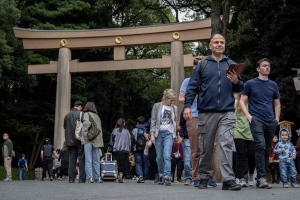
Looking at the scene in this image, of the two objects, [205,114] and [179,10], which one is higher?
[179,10]

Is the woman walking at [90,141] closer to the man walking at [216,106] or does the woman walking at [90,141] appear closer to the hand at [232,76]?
the man walking at [216,106]

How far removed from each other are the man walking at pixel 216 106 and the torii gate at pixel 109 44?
45.1ft

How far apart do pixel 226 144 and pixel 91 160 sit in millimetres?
5620

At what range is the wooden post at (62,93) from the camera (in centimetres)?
2267

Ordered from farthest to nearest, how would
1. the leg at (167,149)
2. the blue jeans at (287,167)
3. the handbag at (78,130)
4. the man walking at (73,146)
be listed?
the man walking at (73,146), the handbag at (78,130), the blue jeans at (287,167), the leg at (167,149)

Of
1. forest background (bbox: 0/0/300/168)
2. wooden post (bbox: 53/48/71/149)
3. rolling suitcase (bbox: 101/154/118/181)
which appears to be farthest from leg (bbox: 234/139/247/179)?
wooden post (bbox: 53/48/71/149)

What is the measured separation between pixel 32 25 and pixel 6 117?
4.92 meters

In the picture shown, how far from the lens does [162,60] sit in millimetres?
21938

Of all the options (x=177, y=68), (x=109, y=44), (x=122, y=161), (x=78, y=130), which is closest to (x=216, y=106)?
(x=78, y=130)

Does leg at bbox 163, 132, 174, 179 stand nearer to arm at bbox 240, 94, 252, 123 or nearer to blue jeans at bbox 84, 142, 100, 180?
arm at bbox 240, 94, 252, 123

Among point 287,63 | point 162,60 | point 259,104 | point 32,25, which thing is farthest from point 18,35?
point 259,104

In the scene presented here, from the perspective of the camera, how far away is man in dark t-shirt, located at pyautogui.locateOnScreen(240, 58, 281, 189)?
820cm

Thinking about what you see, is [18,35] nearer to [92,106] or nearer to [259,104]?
[92,106]

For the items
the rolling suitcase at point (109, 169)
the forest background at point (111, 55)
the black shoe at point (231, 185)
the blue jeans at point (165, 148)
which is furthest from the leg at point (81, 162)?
the forest background at point (111, 55)
